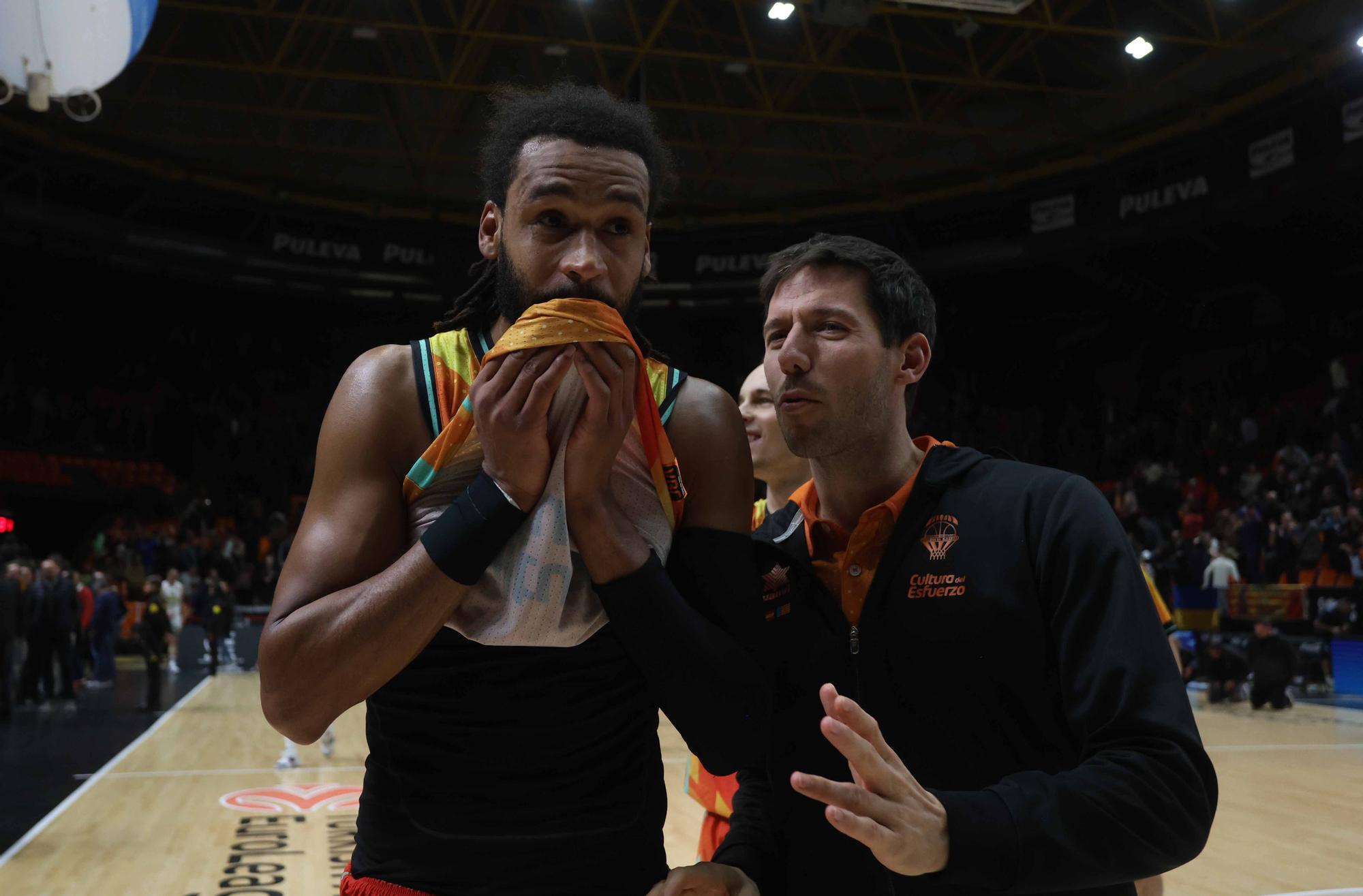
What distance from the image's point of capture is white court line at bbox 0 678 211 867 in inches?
263

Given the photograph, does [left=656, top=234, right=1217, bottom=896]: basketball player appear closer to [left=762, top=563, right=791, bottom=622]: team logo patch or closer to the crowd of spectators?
[left=762, top=563, right=791, bottom=622]: team logo patch

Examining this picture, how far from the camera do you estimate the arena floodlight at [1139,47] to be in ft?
55.0

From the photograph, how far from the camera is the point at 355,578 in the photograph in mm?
1586

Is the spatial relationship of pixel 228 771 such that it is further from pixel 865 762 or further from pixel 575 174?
pixel 865 762

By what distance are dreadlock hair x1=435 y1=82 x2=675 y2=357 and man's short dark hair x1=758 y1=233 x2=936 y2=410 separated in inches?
14.3

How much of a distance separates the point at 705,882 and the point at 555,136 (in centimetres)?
119

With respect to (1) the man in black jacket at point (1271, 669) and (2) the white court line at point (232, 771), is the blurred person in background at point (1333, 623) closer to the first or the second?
(1) the man in black jacket at point (1271, 669)

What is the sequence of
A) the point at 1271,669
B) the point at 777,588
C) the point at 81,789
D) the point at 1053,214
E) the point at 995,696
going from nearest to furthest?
the point at 995,696, the point at 777,588, the point at 81,789, the point at 1271,669, the point at 1053,214

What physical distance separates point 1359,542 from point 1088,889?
14.7 meters

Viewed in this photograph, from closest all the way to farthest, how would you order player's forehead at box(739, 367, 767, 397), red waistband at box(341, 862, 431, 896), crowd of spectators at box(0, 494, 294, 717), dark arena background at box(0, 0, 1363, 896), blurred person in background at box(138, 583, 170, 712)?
red waistband at box(341, 862, 431, 896) → player's forehead at box(739, 367, 767, 397) → blurred person in background at box(138, 583, 170, 712) → crowd of spectators at box(0, 494, 294, 717) → dark arena background at box(0, 0, 1363, 896)

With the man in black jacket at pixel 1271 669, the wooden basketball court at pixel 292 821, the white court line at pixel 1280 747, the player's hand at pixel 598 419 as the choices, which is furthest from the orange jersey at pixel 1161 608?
the man in black jacket at pixel 1271 669

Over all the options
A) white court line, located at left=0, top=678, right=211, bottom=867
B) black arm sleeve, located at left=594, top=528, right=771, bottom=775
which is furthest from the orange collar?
white court line, located at left=0, top=678, right=211, bottom=867

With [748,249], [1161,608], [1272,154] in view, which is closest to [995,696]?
[1161,608]

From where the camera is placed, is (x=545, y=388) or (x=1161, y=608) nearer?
(x=545, y=388)
